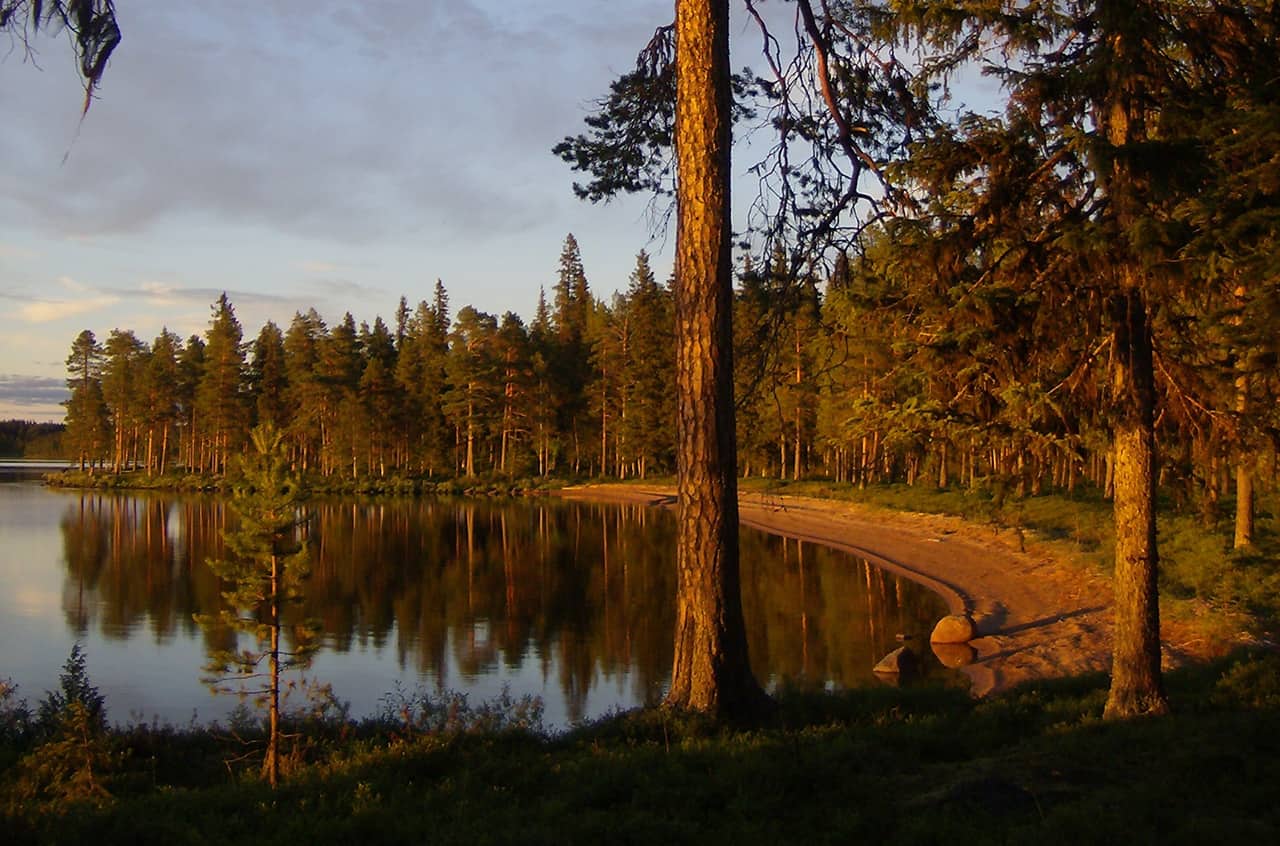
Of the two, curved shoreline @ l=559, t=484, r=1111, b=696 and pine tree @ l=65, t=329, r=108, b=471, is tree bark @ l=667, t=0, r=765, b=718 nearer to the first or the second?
curved shoreline @ l=559, t=484, r=1111, b=696

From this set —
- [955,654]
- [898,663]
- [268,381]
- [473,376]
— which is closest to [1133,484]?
[898,663]

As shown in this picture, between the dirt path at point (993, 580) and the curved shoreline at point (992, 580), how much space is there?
2 cm

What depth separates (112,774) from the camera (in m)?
8.28

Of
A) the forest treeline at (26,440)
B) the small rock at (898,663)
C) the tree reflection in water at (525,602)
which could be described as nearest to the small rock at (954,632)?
the tree reflection in water at (525,602)

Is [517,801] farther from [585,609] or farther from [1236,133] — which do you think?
[585,609]

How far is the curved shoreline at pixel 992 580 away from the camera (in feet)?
49.9

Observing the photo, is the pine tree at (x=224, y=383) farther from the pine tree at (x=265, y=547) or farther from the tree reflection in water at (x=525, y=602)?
the pine tree at (x=265, y=547)

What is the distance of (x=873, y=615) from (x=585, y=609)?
6.52 m

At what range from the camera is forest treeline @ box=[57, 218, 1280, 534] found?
8266mm

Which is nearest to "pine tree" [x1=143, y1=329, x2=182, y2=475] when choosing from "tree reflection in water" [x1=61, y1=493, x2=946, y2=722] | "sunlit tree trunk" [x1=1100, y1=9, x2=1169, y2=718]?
"tree reflection in water" [x1=61, y1=493, x2=946, y2=722]

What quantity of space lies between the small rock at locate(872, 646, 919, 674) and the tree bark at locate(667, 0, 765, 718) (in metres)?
8.67

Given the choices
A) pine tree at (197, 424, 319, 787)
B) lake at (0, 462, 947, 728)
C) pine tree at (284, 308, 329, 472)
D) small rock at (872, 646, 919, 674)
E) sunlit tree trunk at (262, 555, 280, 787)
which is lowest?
lake at (0, 462, 947, 728)

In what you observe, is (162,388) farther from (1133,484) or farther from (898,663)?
(1133,484)

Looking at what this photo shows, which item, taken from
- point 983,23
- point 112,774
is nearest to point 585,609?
point 112,774
